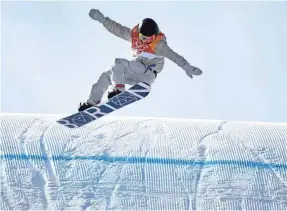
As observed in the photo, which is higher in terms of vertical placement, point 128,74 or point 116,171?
point 128,74

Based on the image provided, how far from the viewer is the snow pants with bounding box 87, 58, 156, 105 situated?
11422 mm

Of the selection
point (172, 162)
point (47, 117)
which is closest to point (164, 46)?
point (172, 162)

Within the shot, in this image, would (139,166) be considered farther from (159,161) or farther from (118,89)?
(118,89)

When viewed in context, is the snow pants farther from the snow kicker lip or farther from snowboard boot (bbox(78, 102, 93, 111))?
the snow kicker lip

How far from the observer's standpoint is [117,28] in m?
11.4

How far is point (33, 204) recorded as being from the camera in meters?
12.5

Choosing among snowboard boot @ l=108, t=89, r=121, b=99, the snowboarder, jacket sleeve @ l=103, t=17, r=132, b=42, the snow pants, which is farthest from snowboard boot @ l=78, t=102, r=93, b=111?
jacket sleeve @ l=103, t=17, r=132, b=42

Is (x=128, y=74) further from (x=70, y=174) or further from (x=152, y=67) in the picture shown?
(x=70, y=174)

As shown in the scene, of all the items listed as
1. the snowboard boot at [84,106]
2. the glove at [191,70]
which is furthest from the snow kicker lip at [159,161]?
the glove at [191,70]

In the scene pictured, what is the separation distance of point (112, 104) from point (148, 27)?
4.87 feet

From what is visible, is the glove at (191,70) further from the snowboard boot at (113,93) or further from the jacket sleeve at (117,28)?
the snowboard boot at (113,93)

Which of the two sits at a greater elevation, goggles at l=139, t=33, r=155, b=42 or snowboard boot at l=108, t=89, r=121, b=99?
goggles at l=139, t=33, r=155, b=42

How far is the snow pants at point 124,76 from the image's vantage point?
1142cm

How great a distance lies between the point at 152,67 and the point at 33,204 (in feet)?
10.3
